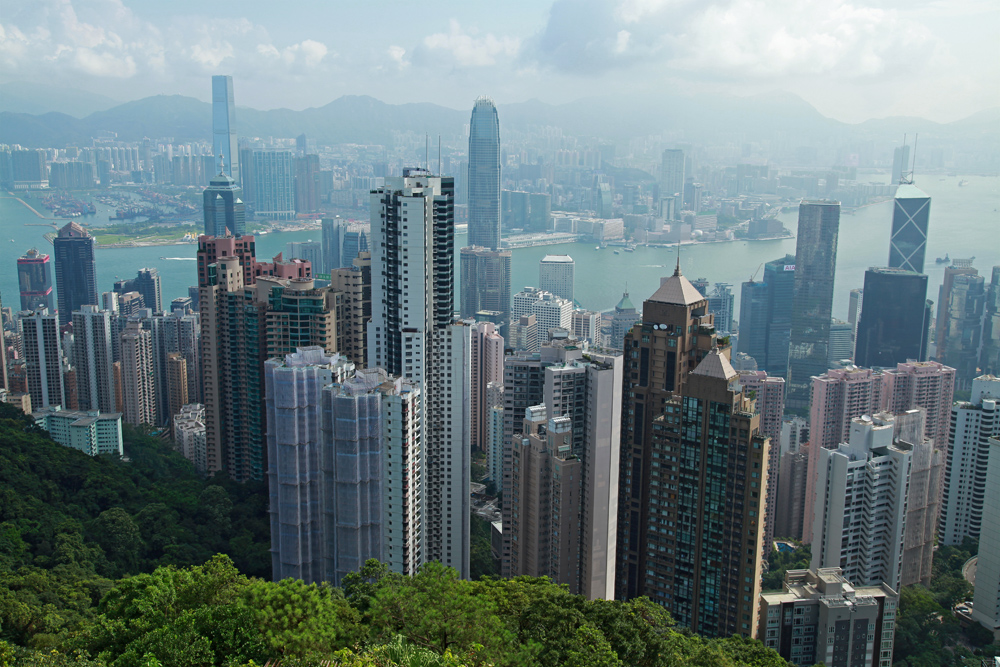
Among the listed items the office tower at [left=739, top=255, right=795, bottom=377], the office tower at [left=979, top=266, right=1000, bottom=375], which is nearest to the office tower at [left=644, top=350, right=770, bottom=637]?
the office tower at [left=979, top=266, right=1000, bottom=375]

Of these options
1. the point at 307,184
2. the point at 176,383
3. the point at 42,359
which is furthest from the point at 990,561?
the point at 307,184

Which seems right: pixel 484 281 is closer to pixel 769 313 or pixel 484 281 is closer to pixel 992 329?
pixel 769 313

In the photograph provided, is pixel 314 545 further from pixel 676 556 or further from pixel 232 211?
pixel 232 211

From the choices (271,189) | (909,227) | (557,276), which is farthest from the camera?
(271,189)

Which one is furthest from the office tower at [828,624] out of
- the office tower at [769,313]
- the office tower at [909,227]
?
the office tower at [909,227]

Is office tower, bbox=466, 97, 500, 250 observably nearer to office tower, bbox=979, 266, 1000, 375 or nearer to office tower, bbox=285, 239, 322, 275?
office tower, bbox=285, 239, 322, 275

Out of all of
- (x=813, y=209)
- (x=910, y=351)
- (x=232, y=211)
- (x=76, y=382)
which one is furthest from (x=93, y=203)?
(x=910, y=351)
